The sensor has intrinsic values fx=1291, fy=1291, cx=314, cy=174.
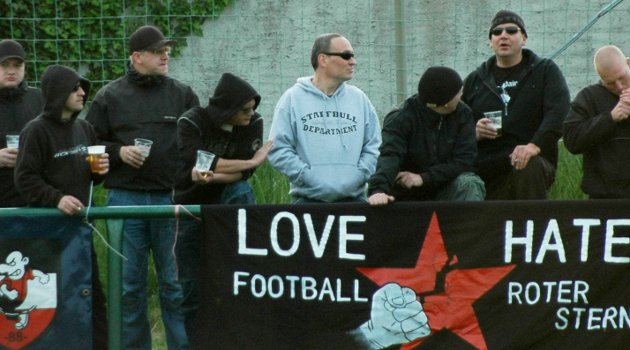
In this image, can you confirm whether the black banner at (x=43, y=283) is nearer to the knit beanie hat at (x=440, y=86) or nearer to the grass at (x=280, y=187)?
the knit beanie hat at (x=440, y=86)

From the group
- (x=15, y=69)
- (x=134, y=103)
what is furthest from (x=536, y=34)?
(x=15, y=69)

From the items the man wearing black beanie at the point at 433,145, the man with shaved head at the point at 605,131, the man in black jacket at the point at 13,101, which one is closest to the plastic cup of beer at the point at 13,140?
the man in black jacket at the point at 13,101

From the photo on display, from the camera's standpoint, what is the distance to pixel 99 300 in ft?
25.6

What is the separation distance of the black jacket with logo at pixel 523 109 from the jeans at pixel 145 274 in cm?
215

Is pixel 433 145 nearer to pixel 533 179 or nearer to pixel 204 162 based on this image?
pixel 533 179

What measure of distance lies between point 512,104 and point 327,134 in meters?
1.25

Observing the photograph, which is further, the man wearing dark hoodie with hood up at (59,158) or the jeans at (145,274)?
the jeans at (145,274)

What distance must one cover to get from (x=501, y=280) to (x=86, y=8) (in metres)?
5.32

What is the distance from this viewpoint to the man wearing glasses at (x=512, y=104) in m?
8.43

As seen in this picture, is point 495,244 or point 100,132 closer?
point 495,244

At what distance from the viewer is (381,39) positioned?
10.9 m

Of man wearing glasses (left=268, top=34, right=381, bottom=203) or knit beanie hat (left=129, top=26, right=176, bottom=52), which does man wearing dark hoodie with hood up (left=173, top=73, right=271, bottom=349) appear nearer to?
man wearing glasses (left=268, top=34, right=381, bottom=203)

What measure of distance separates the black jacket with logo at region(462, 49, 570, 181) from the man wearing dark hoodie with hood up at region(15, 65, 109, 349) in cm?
250

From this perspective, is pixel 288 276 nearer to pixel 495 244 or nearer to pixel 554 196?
pixel 495 244
